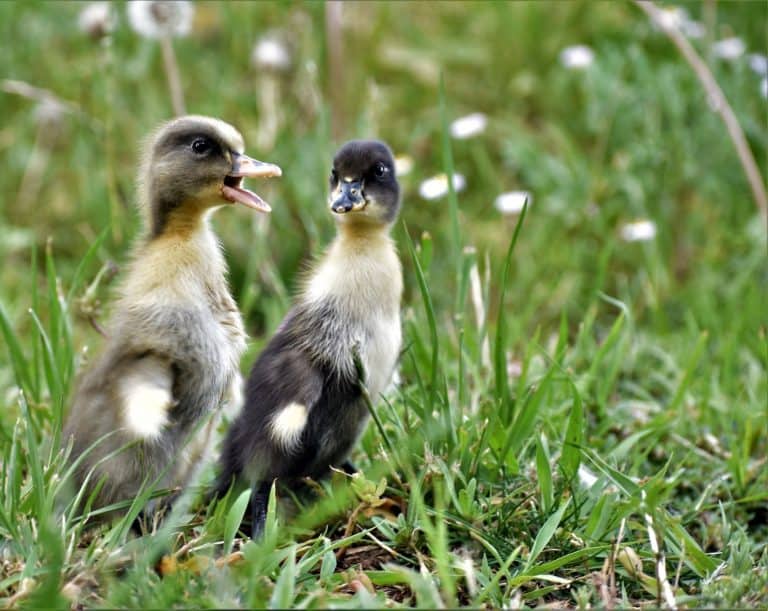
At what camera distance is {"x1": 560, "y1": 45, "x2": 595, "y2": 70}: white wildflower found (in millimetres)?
6824

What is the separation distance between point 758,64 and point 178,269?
4409mm

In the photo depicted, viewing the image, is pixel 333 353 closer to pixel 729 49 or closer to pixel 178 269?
pixel 178 269

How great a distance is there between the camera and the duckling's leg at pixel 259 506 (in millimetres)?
3395

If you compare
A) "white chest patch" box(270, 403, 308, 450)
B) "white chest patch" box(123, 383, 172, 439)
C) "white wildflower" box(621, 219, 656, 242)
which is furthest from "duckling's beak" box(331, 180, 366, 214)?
"white wildflower" box(621, 219, 656, 242)

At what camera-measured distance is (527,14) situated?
7.44 meters

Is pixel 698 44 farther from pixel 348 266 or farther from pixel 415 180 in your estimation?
pixel 348 266

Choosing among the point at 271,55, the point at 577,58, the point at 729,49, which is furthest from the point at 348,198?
A: the point at 729,49

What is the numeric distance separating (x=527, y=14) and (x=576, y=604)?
498 centimetres

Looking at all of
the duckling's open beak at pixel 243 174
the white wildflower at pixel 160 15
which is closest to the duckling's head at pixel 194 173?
the duckling's open beak at pixel 243 174

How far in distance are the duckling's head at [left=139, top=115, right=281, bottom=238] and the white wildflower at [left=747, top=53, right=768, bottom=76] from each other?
4.07 meters

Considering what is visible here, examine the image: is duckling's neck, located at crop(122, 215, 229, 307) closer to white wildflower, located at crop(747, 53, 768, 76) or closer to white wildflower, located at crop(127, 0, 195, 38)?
white wildflower, located at crop(127, 0, 195, 38)

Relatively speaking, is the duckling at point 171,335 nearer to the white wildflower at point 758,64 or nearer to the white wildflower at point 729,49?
the white wildflower at point 758,64

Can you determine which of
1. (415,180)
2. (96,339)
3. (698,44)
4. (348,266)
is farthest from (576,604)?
(698,44)

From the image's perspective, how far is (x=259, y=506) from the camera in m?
3.45
